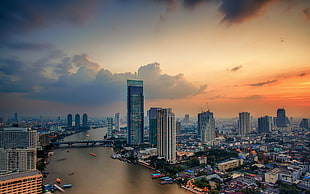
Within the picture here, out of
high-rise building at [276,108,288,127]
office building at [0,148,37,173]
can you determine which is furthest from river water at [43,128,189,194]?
high-rise building at [276,108,288,127]

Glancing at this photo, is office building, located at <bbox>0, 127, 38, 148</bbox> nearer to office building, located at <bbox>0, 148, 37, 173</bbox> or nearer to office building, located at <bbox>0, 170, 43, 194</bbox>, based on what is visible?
office building, located at <bbox>0, 148, 37, 173</bbox>

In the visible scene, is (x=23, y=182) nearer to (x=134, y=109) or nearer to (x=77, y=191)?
(x=77, y=191)

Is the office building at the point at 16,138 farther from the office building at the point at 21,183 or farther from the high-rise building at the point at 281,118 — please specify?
the high-rise building at the point at 281,118

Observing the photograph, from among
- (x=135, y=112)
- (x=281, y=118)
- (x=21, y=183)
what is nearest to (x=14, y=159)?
(x=21, y=183)

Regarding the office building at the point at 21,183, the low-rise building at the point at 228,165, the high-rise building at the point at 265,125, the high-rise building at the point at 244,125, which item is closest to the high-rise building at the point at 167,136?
the low-rise building at the point at 228,165

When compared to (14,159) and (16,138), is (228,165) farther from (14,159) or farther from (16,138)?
(16,138)

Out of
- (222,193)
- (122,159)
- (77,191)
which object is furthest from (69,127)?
(222,193)
